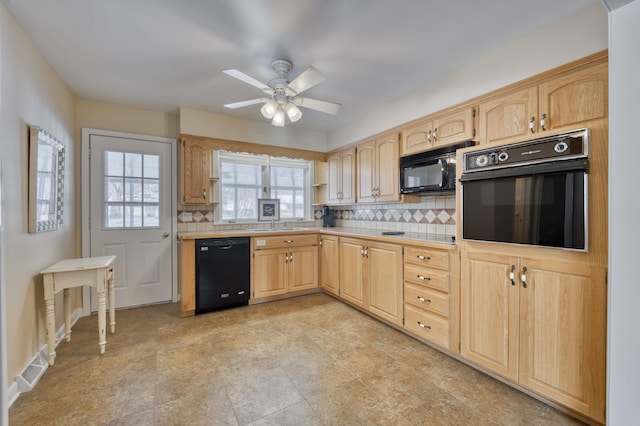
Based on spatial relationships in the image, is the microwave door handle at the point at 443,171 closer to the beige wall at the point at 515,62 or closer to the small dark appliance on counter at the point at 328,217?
the beige wall at the point at 515,62

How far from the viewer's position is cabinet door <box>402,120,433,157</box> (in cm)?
279

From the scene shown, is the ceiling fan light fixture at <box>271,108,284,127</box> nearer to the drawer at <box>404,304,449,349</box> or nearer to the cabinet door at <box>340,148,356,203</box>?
the cabinet door at <box>340,148,356,203</box>

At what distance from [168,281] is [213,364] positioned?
1.92 metres

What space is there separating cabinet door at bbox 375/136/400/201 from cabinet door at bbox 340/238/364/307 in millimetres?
653

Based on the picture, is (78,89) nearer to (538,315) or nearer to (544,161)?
(544,161)

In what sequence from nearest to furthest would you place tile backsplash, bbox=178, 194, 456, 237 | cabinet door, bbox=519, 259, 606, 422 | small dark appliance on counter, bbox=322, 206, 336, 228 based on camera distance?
cabinet door, bbox=519, 259, 606, 422
tile backsplash, bbox=178, 194, 456, 237
small dark appliance on counter, bbox=322, 206, 336, 228

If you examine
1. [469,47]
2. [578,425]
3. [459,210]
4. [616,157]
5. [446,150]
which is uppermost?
[469,47]

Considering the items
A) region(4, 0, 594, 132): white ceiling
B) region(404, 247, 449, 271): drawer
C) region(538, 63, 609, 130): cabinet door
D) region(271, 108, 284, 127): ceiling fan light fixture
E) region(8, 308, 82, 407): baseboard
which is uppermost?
region(4, 0, 594, 132): white ceiling

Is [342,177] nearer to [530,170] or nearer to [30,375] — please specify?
[530,170]

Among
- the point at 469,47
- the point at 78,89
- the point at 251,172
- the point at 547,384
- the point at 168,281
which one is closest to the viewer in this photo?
the point at 547,384

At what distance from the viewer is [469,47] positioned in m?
2.19

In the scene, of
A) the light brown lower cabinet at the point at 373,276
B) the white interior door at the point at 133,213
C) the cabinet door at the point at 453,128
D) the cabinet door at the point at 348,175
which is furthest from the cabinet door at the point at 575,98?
the white interior door at the point at 133,213

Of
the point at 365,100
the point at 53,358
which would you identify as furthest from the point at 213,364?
the point at 365,100

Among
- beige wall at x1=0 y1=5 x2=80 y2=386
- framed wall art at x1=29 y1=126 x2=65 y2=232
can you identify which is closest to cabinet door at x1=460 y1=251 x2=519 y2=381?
beige wall at x1=0 y1=5 x2=80 y2=386
